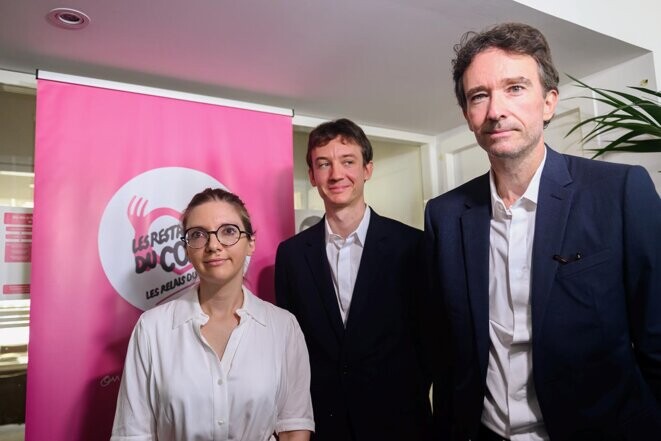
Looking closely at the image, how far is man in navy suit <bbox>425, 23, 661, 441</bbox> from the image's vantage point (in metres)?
1.12

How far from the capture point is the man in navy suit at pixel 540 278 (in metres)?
1.12

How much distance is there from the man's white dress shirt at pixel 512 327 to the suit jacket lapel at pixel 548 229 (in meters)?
0.04

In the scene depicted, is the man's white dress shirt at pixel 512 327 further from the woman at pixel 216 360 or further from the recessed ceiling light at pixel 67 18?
the recessed ceiling light at pixel 67 18

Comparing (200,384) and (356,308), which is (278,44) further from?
(200,384)

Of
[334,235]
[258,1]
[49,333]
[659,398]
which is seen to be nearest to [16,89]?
[49,333]

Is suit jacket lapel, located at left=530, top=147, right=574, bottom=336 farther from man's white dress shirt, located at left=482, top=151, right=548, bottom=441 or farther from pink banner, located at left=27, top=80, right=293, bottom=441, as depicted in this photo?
pink banner, located at left=27, top=80, right=293, bottom=441

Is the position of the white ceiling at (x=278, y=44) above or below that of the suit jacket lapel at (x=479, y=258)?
above

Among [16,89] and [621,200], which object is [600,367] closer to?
[621,200]

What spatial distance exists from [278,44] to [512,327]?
5.51 ft

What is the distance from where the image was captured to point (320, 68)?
8.19 feet

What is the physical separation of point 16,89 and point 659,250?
2.88 metres

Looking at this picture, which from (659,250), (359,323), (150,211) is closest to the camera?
(659,250)

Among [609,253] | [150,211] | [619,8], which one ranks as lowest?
[609,253]

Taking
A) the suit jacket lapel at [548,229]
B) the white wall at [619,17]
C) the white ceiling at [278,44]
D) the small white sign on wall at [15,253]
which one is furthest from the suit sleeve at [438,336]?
the small white sign on wall at [15,253]
